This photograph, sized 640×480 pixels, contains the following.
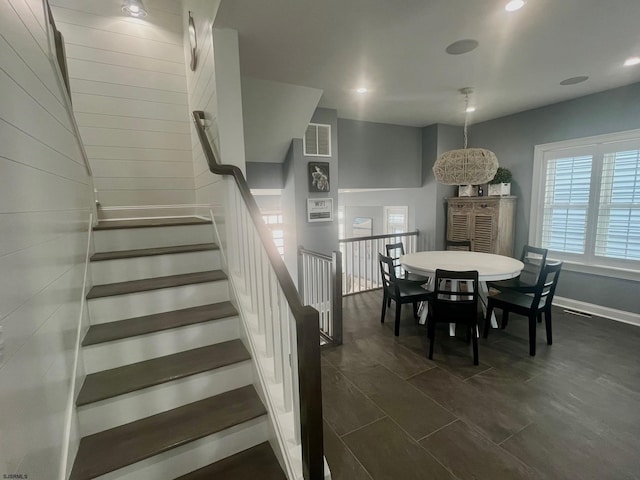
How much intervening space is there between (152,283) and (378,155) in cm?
411

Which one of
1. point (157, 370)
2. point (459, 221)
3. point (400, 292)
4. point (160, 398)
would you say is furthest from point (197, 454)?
point (459, 221)

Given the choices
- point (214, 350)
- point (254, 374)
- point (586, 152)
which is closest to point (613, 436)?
point (254, 374)

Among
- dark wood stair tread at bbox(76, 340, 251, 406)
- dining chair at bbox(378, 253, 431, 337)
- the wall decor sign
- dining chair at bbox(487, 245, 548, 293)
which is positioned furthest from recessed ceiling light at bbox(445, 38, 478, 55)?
dark wood stair tread at bbox(76, 340, 251, 406)

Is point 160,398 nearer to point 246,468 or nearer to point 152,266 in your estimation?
point 246,468

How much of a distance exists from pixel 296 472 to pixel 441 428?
1153 mm

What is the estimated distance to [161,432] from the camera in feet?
4.74

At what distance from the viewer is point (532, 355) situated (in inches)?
111

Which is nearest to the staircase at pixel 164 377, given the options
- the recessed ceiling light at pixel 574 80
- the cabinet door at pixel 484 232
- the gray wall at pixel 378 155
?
the gray wall at pixel 378 155

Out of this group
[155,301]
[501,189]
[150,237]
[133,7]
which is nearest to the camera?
[155,301]

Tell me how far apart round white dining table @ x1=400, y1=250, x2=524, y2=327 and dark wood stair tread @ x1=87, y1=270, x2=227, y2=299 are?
2.12 metres

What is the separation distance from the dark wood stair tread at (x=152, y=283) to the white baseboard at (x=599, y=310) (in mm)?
4626

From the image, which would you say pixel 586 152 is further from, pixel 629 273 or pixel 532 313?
pixel 532 313

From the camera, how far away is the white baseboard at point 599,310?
353cm

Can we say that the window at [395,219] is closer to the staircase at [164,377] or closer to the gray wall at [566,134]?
the gray wall at [566,134]
